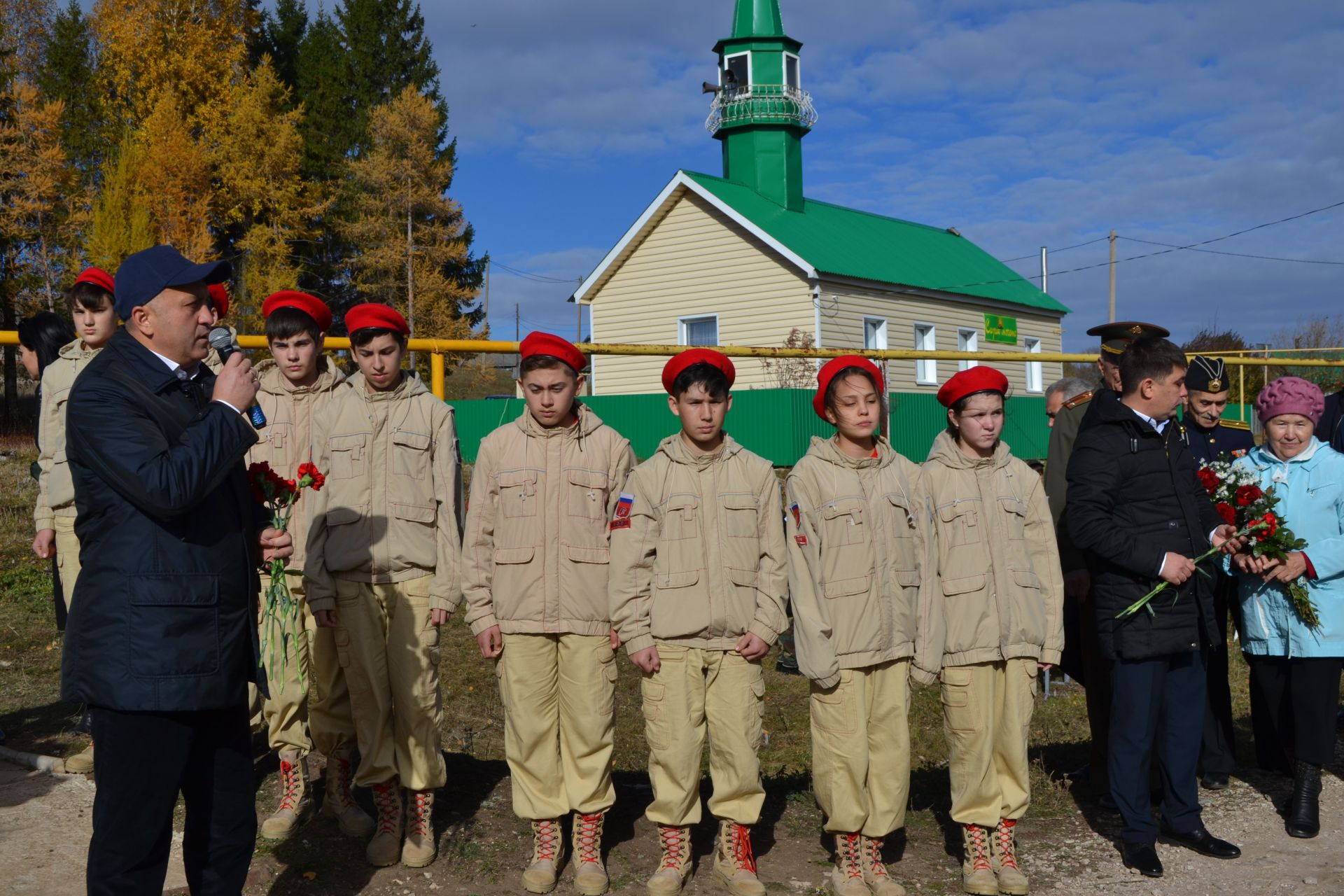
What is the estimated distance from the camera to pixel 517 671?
427 centimetres

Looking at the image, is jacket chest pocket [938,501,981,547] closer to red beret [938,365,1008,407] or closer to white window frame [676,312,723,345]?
red beret [938,365,1008,407]

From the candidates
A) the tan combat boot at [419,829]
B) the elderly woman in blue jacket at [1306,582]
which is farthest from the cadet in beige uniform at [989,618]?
the tan combat boot at [419,829]

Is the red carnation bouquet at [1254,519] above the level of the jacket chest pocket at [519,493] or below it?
below

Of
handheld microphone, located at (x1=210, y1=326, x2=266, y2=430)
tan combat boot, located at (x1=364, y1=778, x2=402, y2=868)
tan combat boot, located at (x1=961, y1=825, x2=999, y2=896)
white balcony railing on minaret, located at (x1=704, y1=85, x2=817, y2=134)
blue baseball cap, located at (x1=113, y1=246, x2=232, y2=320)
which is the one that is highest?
white balcony railing on minaret, located at (x1=704, y1=85, x2=817, y2=134)

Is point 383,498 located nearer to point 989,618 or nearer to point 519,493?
point 519,493

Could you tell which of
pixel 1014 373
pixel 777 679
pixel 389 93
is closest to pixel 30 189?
pixel 389 93

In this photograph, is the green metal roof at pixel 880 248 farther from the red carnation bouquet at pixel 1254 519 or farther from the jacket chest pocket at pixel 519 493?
the jacket chest pocket at pixel 519 493

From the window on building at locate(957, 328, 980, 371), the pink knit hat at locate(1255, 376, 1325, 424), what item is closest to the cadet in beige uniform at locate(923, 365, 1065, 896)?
the pink knit hat at locate(1255, 376, 1325, 424)

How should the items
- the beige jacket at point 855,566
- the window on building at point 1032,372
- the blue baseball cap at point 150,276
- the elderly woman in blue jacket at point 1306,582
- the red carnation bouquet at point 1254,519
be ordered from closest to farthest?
the blue baseball cap at point 150,276 → the beige jacket at point 855,566 → the red carnation bouquet at point 1254,519 → the elderly woman in blue jacket at point 1306,582 → the window on building at point 1032,372

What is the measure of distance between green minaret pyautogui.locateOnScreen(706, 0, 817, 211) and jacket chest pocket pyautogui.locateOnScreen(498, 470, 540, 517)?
22.0m

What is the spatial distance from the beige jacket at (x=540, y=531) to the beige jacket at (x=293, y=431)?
2.87 feet

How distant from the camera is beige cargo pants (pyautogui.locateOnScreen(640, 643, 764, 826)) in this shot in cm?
417

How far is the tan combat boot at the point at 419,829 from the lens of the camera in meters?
4.34

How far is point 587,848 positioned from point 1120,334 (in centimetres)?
399
